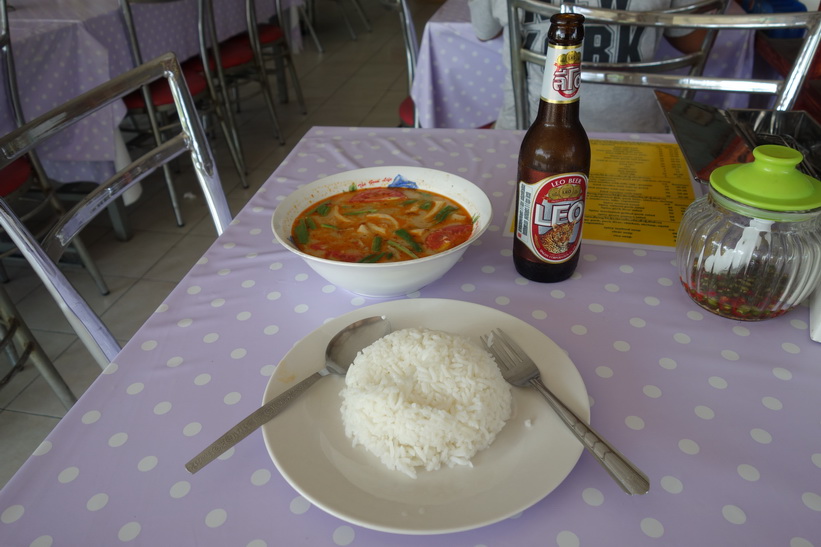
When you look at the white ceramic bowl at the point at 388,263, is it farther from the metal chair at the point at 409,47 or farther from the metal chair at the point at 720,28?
the metal chair at the point at 409,47

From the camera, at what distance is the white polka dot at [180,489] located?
22.2 inches

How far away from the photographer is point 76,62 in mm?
2209

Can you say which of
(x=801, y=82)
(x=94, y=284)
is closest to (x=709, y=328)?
(x=801, y=82)

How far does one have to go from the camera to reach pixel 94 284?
2.37 metres

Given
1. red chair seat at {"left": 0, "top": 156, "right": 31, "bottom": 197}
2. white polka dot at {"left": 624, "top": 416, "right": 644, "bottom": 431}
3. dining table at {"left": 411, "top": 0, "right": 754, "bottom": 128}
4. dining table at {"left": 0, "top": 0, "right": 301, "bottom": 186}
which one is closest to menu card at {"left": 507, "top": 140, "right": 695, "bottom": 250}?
white polka dot at {"left": 624, "top": 416, "right": 644, "bottom": 431}

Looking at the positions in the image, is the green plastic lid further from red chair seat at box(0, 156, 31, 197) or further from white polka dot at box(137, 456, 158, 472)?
red chair seat at box(0, 156, 31, 197)

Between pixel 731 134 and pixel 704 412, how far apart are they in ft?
1.84

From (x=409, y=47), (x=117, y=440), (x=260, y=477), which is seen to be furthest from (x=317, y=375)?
(x=409, y=47)

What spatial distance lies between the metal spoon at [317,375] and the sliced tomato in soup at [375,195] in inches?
11.5

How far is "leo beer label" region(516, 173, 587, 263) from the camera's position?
2.40ft

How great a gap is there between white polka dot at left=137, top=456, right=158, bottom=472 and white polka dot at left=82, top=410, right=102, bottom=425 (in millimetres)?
91

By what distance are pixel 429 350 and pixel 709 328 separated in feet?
1.27

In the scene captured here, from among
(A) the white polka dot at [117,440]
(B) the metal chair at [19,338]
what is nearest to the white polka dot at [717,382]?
(A) the white polka dot at [117,440]

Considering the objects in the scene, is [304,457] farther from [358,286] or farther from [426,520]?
[358,286]
